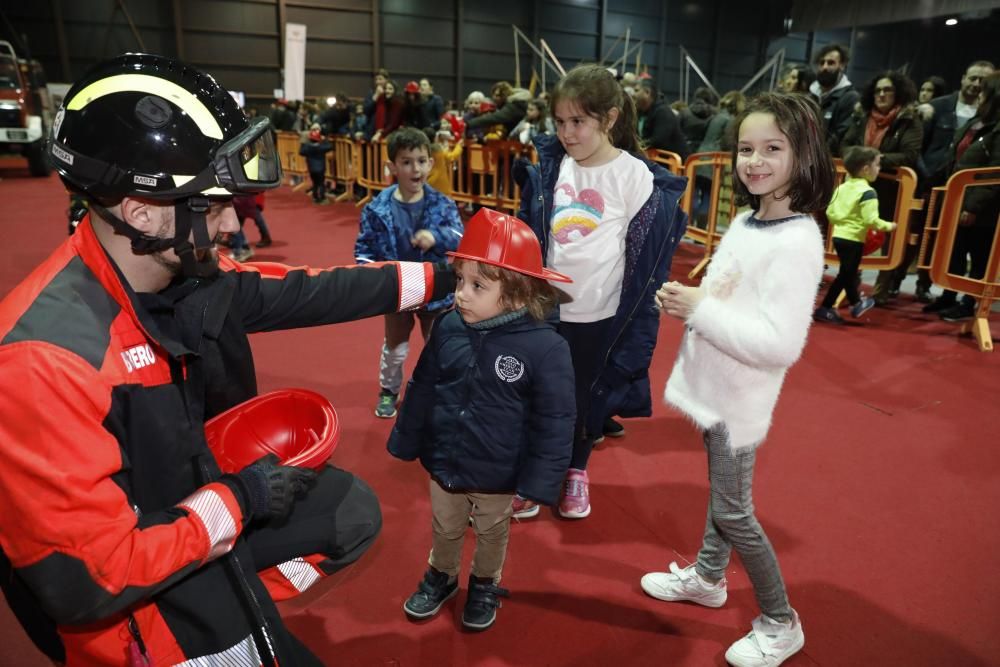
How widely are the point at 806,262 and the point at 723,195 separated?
22.4 feet

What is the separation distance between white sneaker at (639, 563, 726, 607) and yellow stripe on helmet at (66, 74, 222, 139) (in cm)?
204

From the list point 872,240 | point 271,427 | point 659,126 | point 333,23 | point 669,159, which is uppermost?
point 333,23

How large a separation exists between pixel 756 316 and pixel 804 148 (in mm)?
480

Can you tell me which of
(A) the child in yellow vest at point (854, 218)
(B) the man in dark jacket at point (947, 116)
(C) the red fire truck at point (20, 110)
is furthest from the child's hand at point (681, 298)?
(C) the red fire truck at point (20, 110)

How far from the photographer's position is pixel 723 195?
8.06 metres

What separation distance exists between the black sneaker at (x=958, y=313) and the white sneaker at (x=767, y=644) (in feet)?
15.5

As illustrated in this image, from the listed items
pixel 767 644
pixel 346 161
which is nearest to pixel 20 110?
pixel 346 161

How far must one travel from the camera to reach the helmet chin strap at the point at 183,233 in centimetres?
142

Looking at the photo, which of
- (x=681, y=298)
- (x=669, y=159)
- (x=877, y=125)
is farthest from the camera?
(x=669, y=159)

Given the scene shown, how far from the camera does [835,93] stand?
6.45 meters

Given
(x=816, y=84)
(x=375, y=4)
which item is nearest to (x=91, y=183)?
(x=816, y=84)

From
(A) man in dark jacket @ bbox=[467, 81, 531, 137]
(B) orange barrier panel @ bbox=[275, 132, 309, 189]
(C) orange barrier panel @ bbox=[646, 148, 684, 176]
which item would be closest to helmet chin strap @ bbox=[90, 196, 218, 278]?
(C) orange barrier panel @ bbox=[646, 148, 684, 176]

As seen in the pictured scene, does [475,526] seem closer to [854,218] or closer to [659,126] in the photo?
[854,218]

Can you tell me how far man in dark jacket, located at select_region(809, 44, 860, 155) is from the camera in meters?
6.29
